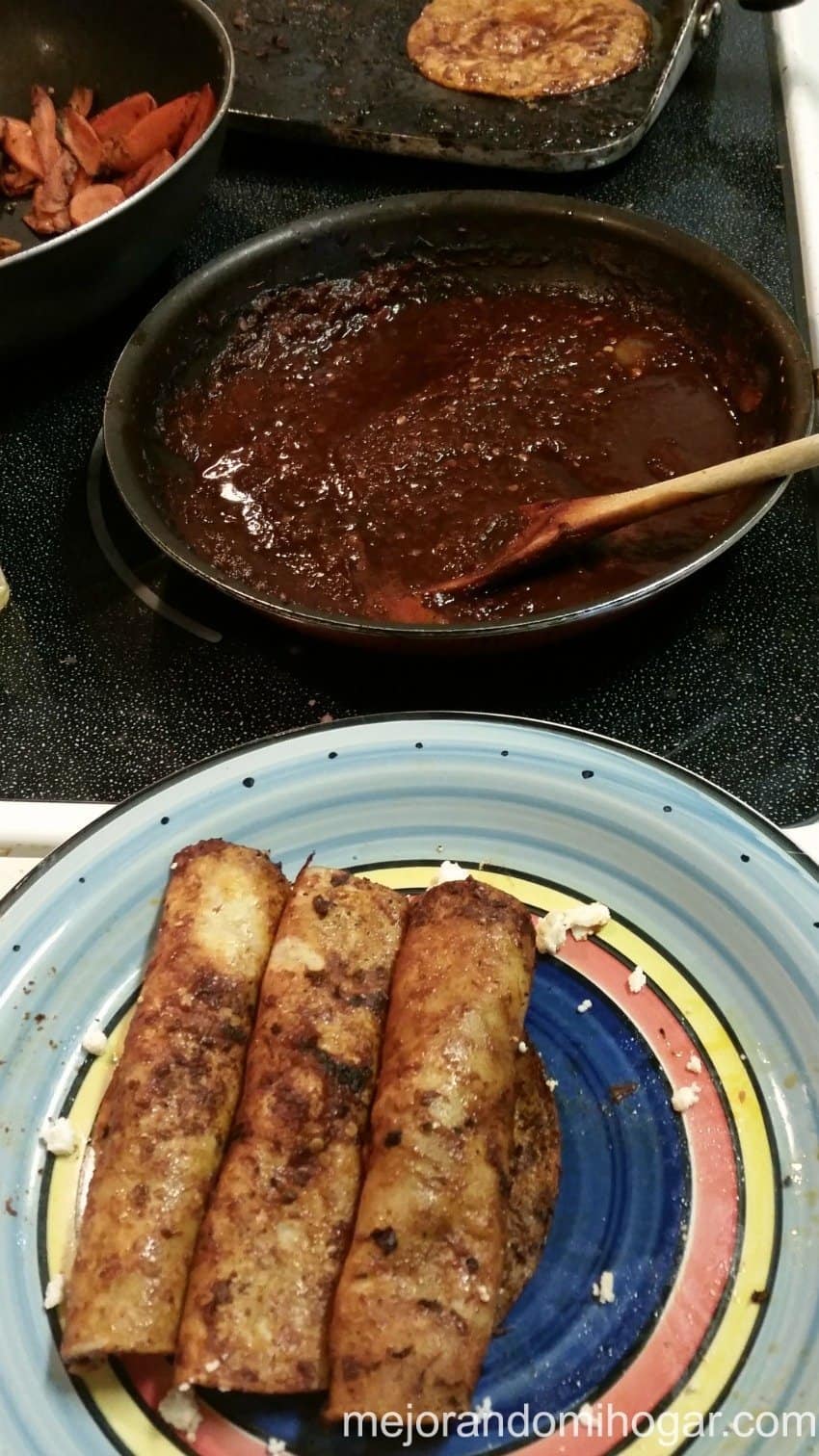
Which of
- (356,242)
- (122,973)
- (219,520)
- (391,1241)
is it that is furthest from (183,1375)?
(356,242)

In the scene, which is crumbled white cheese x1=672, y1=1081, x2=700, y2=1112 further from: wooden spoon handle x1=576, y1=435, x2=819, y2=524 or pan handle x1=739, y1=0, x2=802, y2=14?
pan handle x1=739, y1=0, x2=802, y2=14

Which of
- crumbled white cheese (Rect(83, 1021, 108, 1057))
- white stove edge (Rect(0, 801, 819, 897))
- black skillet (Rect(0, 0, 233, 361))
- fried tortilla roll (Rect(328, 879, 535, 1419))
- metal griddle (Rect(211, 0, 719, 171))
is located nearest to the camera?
fried tortilla roll (Rect(328, 879, 535, 1419))

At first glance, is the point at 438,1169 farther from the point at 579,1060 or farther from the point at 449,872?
the point at 449,872

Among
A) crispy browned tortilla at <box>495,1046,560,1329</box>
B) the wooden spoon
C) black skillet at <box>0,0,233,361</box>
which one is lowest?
crispy browned tortilla at <box>495,1046,560,1329</box>

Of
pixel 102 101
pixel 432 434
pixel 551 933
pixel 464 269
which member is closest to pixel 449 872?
pixel 551 933

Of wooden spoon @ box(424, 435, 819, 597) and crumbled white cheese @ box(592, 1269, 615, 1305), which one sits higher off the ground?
wooden spoon @ box(424, 435, 819, 597)

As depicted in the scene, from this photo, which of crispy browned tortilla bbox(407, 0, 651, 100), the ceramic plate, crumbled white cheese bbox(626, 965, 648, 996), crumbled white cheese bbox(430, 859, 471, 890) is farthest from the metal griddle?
Result: crumbled white cheese bbox(626, 965, 648, 996)

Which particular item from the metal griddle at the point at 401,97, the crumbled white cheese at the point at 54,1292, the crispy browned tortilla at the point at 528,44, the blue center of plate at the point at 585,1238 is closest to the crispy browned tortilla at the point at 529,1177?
the blue center of plate at the point at 585,1238
